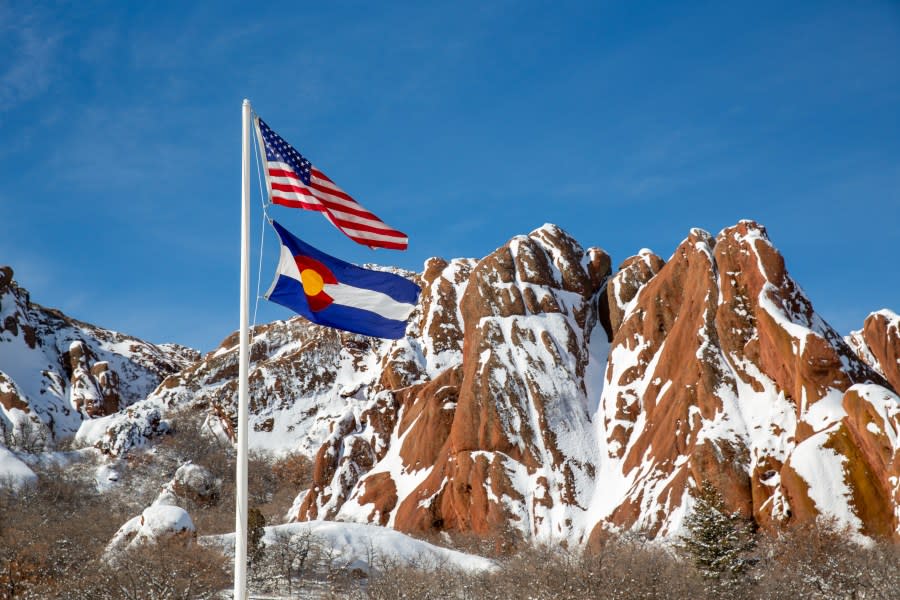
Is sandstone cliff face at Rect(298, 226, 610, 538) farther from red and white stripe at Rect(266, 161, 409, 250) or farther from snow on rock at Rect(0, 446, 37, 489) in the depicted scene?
red and white stripe at Rect(266, 161, 409, 250)

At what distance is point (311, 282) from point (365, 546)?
30858mm

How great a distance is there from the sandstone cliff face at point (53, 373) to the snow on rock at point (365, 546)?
3293 inches

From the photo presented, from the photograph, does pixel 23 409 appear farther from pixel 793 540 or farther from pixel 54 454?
pixel 793 540

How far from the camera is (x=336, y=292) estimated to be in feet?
50.9

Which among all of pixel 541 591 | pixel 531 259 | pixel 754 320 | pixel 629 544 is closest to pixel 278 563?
pixel 541 591

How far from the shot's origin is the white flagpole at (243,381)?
1284 centimetres

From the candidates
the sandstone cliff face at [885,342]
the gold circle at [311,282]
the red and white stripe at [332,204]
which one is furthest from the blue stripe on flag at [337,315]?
the sandstone cliff face at [885,342]

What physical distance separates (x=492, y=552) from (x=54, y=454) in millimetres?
65173

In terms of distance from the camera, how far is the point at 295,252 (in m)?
15.2

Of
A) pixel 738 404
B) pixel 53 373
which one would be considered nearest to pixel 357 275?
pixel 738 404

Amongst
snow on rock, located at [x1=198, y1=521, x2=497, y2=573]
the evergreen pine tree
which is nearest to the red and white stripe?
the evergreen pine tree

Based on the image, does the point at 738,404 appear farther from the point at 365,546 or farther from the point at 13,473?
the point at 13,473

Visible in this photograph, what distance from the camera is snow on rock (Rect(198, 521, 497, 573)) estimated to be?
41344 mm

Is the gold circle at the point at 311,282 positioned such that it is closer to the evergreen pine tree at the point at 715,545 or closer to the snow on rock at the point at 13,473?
the evergreen pine tree at the point at 715,545
